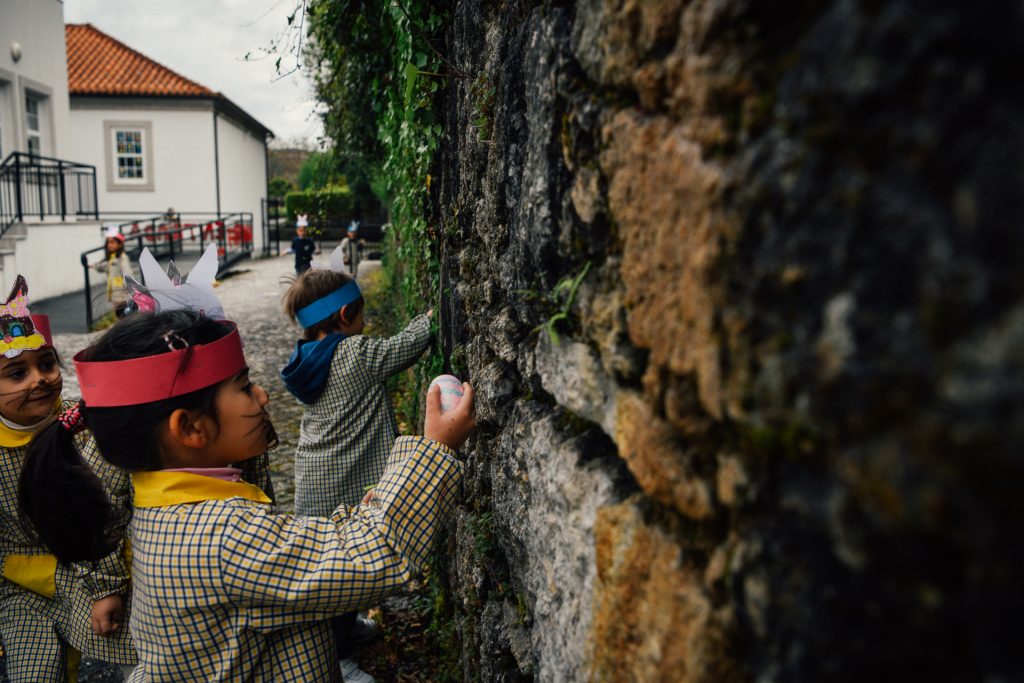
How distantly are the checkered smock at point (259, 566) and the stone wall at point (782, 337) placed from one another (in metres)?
0.44

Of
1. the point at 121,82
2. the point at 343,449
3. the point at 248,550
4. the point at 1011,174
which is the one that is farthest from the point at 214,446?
the point at 121,82

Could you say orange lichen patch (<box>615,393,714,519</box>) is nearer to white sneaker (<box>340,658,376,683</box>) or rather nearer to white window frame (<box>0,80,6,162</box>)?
white sneaker (<box>340,658,376,683</box>)

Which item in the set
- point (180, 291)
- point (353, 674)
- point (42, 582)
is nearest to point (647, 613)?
point (180, 291)

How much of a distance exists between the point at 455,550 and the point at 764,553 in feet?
8.35

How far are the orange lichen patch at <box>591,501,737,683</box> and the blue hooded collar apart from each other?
8.26 feet

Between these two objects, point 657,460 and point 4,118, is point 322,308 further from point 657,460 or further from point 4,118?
point 4,118

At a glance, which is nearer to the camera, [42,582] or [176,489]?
[176,489]

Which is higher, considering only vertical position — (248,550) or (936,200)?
(936,200)

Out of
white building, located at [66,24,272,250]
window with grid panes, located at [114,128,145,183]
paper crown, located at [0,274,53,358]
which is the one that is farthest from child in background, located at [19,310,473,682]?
window with grid panes, located at [114,128,145,183]

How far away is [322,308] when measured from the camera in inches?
144

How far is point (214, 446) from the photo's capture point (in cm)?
201

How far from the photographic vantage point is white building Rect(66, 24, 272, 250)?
2231cm

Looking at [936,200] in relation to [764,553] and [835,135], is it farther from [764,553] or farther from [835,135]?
[764,553]

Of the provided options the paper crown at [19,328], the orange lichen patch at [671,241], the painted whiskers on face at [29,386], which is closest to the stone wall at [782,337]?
the orange lichen patch at [671,241]
